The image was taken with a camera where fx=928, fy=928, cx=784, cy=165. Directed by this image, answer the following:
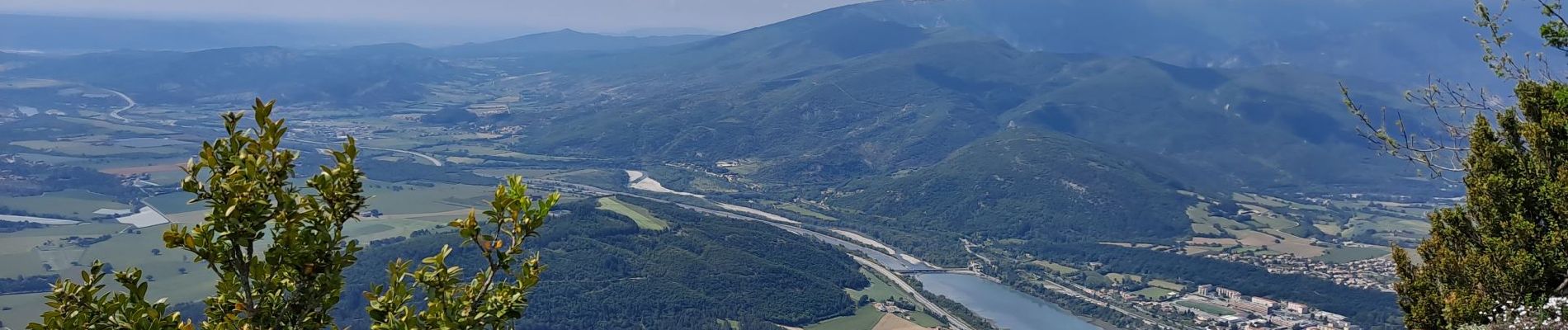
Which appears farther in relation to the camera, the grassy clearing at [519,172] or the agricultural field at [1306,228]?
the grassy clearing at [519,172]

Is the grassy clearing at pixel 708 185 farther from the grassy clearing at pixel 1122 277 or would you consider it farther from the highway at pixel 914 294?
the grassy clearing at pixel 1122 277

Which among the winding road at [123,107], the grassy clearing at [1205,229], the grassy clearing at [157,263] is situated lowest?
the grassy clearing at [1205,229]

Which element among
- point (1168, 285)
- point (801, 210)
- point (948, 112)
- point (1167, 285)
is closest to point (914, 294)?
point (1168, 285)

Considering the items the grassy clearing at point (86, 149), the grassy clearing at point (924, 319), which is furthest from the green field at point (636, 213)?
the grassy clearing at point (86, 149)

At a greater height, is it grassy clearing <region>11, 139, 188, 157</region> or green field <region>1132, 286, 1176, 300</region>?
grassy clearing <region>11, 139, 188, 157</region>

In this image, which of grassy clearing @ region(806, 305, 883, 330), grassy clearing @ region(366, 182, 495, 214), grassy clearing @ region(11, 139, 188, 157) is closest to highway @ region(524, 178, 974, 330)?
grassy clearing @ region(806, 305, 883, 330)

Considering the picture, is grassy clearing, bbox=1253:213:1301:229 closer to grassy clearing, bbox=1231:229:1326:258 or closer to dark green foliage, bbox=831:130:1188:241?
→ grassy clearing, bbox=1231:229:1326:258

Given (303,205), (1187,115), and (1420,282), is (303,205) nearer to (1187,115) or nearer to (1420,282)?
(1420,282)
